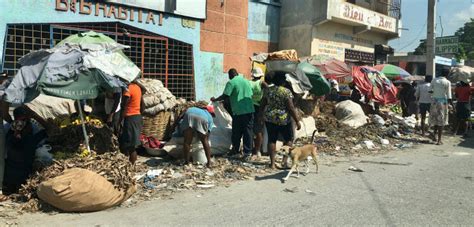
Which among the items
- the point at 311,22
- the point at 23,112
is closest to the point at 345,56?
the point at 311,22

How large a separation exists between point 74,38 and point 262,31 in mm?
10287

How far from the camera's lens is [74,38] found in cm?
611

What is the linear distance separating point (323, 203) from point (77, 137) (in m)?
3.77

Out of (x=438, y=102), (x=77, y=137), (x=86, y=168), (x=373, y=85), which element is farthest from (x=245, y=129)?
Answer: (x=373, y=85)

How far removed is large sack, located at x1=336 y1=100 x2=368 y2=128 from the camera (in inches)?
452

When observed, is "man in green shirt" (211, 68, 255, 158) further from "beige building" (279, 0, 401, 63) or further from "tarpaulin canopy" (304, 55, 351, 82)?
"beige building" (279, 0, 401, 63)

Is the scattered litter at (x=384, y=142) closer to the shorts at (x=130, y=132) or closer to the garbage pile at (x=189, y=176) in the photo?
the garbage pile at (x=189, y=176)

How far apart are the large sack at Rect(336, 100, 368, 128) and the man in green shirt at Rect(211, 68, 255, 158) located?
462 cm

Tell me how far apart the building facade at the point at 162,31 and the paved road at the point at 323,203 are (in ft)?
17.1

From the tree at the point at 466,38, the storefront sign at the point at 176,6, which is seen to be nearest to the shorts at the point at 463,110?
the storefront sign at the point at 176,6

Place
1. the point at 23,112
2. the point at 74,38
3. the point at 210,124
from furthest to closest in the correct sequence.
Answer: the point at 210,124 < the point at 74,38 < the point at 23,112

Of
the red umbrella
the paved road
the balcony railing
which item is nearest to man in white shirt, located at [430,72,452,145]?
the red umbrella

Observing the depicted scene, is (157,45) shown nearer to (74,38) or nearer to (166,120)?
(166,120)

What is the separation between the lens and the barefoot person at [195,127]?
6.69 meters
